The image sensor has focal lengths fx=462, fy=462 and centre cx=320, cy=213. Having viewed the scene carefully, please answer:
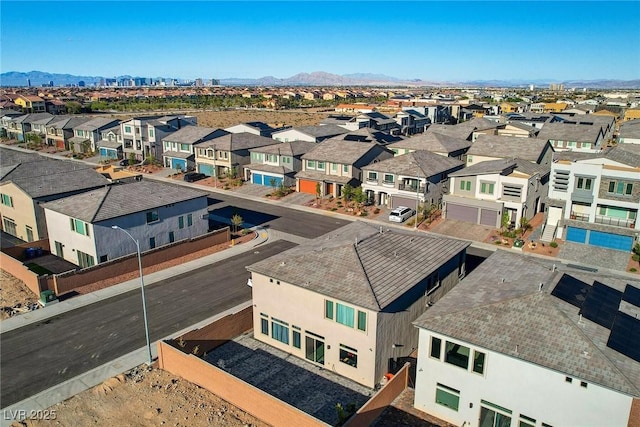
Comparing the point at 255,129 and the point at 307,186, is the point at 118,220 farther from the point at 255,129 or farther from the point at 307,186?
the point at 255,129

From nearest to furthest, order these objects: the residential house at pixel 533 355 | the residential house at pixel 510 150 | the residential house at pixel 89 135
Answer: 1. the residential house at pixel 533 355
2. the residential house at pixel 510 150
3. the residential house at pixel 89 135

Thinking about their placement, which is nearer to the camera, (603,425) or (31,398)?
(603,425)

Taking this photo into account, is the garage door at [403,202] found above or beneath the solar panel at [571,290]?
beneath

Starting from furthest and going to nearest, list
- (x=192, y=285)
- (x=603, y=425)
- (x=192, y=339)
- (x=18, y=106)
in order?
(x=18, y=106)
(x=192, y=285)
(x=192, y=339)
(x=603, y=425)

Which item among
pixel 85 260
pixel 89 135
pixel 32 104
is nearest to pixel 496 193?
pixel 85 260

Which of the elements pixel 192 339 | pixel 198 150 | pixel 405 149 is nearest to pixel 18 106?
pixel 198 150

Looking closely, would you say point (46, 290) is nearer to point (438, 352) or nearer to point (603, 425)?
point (438, 352)

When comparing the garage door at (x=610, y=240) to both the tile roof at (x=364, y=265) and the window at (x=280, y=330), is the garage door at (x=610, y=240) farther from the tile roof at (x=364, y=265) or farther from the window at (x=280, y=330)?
the window at (x=280, y=330)

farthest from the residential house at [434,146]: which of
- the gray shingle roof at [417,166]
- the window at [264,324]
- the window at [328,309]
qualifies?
the window at [328,309]
